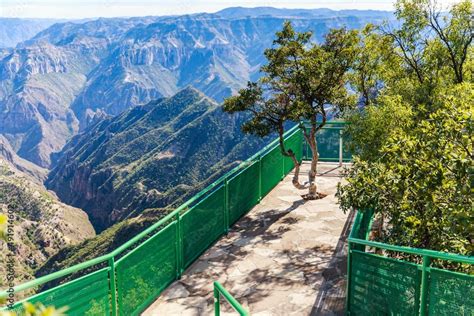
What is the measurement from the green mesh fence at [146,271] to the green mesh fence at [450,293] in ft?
12.6

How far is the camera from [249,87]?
40.5ft

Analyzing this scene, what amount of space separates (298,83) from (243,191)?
301 centimetres

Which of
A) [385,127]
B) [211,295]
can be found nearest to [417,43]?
[385,127]

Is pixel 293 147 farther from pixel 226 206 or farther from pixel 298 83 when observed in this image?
pixel 226 206

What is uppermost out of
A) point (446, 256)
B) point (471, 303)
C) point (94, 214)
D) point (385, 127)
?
point (385, 127)

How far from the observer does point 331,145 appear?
1577cm

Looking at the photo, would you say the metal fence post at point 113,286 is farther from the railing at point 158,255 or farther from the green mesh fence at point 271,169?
the green mesh fence at point 271,169

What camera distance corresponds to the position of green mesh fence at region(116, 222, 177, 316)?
256 inches

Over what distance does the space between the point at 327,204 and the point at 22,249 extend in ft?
428

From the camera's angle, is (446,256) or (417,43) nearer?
(446,256)

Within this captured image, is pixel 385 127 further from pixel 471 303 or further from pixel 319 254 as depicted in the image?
pixel 471 303

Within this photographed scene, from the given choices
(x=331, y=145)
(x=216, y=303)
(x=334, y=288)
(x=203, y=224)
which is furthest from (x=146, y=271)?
(x=331, y=145)

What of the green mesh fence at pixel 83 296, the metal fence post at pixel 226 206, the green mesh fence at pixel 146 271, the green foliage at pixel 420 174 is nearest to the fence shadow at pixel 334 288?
the green foliage at pixel 420 174

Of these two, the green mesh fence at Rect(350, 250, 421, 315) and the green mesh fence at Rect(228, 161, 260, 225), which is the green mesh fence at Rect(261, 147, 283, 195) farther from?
the green mesh fence at Rect(350, 250, 421, 315)
